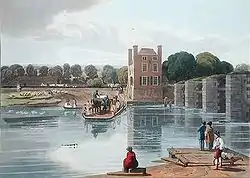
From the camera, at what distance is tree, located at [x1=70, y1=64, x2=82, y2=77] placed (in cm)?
276

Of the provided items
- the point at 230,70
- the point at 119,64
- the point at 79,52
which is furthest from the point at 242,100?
the point at 79,52

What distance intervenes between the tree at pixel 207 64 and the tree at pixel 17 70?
36.3 inches

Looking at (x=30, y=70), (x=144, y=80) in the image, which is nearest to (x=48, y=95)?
(x=30, y=70)

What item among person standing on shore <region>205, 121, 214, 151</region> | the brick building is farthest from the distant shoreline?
person standing on shore <region>205, 121, 214, 151</region>

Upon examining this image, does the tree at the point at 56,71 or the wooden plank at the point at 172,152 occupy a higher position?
the tree at the point at 56,71

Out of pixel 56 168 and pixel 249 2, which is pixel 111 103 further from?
pixel 249 2

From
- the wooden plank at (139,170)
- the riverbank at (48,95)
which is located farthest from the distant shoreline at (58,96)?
the wooden plank at (139,170)

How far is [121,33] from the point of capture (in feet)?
9.01

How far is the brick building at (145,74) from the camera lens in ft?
9.01

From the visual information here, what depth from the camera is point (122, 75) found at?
2748 mm

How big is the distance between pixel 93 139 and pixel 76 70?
1.22 ft

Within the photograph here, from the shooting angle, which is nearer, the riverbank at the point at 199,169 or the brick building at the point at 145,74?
the riverbank at the point at 199,169

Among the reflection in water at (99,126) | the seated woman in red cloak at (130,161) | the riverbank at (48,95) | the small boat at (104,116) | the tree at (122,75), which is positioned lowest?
the seated woman in red cloak at (130,161)

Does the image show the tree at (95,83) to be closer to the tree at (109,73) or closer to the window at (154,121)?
the tree at (109,73)
